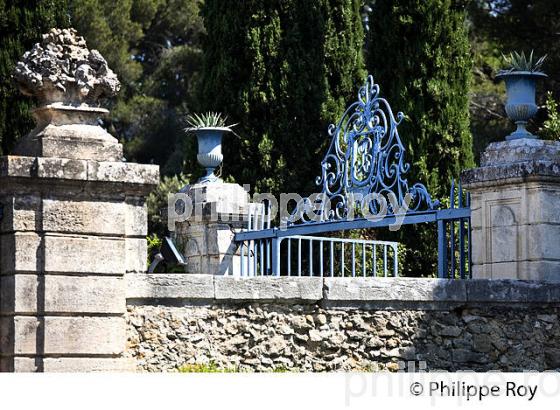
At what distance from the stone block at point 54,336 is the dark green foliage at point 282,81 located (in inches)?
331

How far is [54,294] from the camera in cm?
786

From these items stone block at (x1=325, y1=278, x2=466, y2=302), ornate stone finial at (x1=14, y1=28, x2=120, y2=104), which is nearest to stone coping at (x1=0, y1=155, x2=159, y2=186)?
ornate stone finial at (x1=14, y1=28, x2=120, y2=104)

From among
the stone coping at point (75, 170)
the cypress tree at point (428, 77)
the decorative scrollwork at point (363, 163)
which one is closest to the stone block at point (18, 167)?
the stone coping at point (75, 170)

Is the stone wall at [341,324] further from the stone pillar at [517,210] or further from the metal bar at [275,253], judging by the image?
the metal bar at [275,253]

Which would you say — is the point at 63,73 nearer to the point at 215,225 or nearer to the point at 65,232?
the point at 65,232

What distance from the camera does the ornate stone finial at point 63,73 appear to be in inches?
325

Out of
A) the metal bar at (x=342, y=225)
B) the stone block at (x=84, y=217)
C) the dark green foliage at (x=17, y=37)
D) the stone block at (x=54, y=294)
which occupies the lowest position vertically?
the stone block at (x=54, y=294)

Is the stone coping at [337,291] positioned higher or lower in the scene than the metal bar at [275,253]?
lower

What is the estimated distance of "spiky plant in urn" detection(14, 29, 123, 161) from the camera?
26.6 feet

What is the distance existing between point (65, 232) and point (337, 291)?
183 centimetres

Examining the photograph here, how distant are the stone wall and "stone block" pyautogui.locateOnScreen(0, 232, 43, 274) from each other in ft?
2.05

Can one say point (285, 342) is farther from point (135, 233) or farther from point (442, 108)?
point (442, 108)

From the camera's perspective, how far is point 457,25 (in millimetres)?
16703

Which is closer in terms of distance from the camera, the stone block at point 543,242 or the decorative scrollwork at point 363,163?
the stone block at point 543,242
